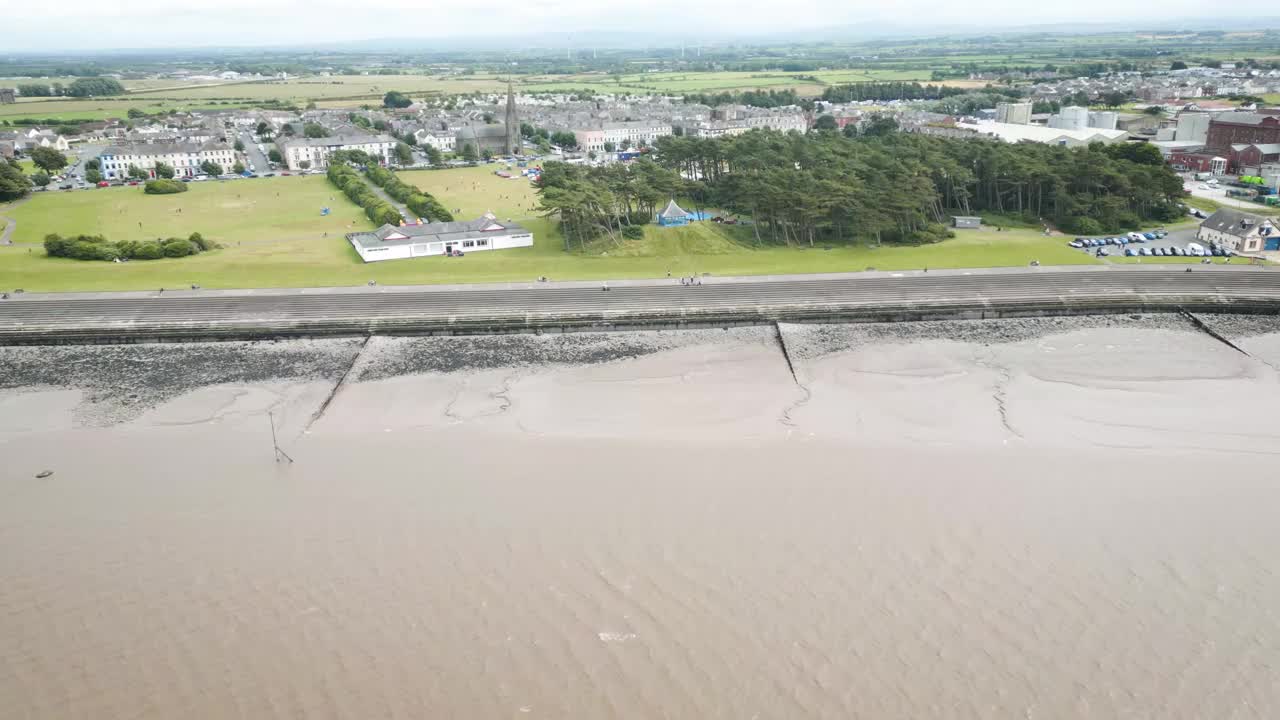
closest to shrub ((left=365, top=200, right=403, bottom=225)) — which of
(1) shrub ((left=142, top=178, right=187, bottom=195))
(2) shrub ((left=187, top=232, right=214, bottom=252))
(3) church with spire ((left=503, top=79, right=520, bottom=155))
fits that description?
(2) shrub ((left=187, top=232, right=214, bottom=252))

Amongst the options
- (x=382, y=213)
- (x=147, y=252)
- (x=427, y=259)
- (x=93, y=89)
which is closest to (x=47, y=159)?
(x=147, y=252)

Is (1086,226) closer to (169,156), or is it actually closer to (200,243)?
(200,243)

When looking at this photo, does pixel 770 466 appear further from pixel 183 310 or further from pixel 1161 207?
pixel 1161 207

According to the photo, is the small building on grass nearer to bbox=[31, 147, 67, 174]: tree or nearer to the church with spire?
the church with spire

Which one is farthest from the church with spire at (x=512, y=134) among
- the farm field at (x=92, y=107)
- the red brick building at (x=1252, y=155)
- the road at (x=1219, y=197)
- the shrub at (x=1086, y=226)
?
the farm field at (x=92, y=107)

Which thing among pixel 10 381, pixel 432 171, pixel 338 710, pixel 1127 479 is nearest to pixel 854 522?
pixel 1127 479

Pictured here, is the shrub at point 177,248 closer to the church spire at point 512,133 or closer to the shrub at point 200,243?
the shrub at point 200,243
